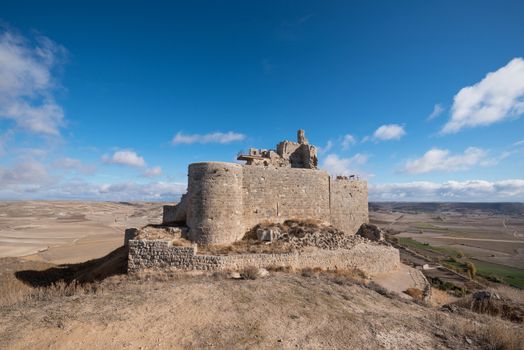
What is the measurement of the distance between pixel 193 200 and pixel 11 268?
532 inches

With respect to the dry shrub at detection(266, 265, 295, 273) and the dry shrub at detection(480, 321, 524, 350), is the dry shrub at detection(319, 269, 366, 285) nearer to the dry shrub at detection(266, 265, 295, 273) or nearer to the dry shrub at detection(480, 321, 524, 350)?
the dry shrub at detection(266, 265, 295, 273)

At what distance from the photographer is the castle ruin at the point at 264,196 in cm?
1345

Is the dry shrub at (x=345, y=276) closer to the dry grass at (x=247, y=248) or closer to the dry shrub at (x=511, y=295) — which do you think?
the dry grass at (x=247, y=248)

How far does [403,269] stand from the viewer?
709 inches

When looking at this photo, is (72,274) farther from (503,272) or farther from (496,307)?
(503,272)

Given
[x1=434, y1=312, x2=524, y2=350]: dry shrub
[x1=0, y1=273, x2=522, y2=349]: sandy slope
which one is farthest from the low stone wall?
[x1=434, y1=312, x2=524, y2=350]: dry shrub

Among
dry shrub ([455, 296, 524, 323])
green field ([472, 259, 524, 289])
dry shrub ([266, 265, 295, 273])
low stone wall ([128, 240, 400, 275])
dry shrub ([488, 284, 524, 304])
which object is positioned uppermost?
low stone wall ([128, 240, 400, 275])

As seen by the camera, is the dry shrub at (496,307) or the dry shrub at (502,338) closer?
the dry shrub at (502,338)

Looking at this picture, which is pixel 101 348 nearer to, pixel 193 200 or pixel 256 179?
pixel 193 200

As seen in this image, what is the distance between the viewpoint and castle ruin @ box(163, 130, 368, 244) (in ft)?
44.1

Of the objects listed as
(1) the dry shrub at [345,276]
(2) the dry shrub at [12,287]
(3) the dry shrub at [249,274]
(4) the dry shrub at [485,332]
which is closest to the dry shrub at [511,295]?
(4) the dry shrub at [485,332]

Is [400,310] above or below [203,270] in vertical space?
below

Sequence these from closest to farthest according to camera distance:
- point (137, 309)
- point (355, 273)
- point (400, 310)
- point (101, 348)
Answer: point (101, 348) → point (137, 309) → point (400, 310) → point (355, 273)

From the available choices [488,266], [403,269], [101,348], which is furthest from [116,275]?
[488,266]
